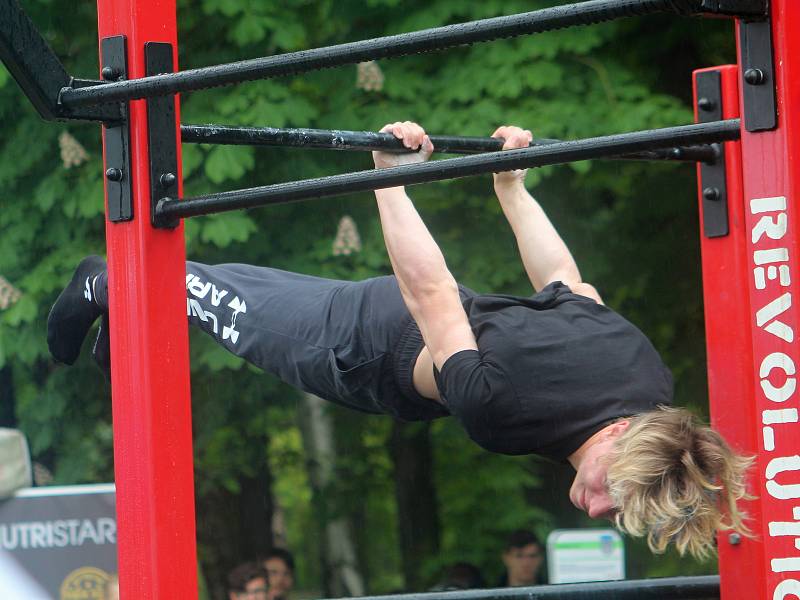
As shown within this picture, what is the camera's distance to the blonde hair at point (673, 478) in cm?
216

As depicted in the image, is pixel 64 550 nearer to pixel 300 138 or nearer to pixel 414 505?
pixel 414 505

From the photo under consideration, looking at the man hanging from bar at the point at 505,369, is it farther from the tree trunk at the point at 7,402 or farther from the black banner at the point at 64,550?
the tree trunk at the point at 7,402

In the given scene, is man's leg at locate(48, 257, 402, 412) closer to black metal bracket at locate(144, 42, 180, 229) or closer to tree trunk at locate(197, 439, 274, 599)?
black metal bracket at locate(144, 42, 180, 229)

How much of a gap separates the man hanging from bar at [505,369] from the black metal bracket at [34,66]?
66 centimetres

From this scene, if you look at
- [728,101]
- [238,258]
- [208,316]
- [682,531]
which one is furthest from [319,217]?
[682,531]

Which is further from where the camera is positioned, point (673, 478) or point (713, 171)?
point (713, 171)

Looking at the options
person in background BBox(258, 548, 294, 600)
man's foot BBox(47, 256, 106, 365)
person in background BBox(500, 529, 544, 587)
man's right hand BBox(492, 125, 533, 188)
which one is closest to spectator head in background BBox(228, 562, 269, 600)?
person in background BBox(258, 548, 294, 600)

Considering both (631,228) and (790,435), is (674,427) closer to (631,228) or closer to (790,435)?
(790,435)

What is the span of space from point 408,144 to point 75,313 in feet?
2.90

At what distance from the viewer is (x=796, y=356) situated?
1.50 metres

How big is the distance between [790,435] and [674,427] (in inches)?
24.9

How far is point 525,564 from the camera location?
5852mm

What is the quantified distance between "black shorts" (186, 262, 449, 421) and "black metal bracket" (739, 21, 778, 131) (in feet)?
3.77

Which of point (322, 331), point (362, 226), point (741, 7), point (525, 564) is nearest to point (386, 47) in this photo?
point (741, 7)
